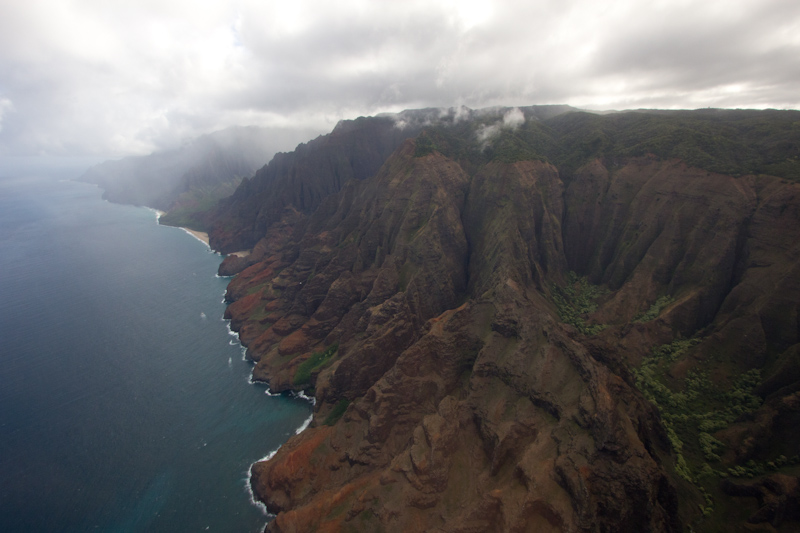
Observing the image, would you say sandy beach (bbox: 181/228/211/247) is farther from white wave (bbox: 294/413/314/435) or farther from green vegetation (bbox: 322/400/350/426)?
green vegetation (bbox: 322/400/350/426)

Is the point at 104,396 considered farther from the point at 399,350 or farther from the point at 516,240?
the point at 516,240

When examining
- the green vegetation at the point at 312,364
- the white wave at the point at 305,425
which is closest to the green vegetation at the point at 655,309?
the green vegetation at the point at 312,364

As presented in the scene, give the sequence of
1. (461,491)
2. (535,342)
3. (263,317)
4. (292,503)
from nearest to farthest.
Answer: (461,491), (535,342), (292,503), (263,317)

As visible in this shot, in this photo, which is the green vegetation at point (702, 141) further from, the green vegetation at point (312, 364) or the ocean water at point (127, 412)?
the ocean water at point (127, 412)

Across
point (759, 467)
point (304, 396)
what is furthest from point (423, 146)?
point (759, 467)

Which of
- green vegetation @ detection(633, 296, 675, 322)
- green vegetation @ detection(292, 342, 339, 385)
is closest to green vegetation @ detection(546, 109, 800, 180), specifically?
green vegetation @ detection(633, 296, 675, 322)

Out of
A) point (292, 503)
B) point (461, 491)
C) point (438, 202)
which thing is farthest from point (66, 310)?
point (461, 491)

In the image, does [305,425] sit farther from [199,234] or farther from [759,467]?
[199,234]
